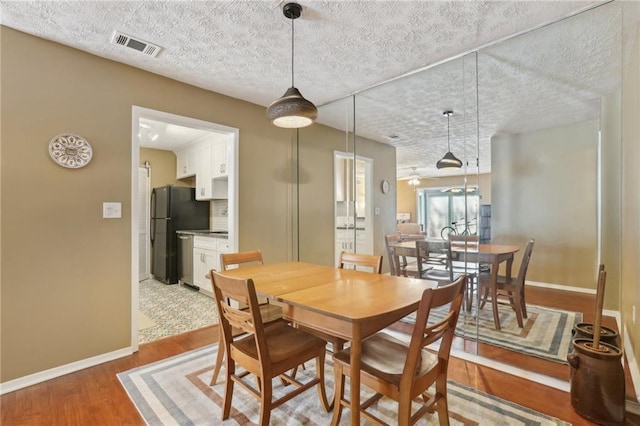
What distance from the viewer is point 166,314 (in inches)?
139

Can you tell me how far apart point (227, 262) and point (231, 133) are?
1.68 m

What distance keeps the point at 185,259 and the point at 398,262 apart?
3395 mm

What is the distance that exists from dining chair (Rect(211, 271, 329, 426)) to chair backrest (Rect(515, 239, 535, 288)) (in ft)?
6.95

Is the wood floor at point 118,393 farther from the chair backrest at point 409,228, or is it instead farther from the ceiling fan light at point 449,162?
the ceiling fan light at point 449,162

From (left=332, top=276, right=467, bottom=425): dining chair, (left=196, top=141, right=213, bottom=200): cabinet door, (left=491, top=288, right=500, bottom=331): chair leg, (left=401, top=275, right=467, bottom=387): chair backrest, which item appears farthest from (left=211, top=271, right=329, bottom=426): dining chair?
(left=196, top=141, right=213, bottom=200): cabinet door

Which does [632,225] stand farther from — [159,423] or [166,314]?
[166,314]

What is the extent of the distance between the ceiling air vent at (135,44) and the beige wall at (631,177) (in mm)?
3230

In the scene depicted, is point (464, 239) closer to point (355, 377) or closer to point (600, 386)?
point (600, 386)

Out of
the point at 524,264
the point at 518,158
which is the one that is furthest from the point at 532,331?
the point at 518,158

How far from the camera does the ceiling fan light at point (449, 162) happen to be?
2808 millimetres

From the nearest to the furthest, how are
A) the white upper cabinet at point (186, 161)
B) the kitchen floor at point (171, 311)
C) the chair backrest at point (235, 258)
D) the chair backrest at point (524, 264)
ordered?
the chair backrest at point (235, 258), the chair backrest at point (524, 264), the kitchen floor at point (171, 311), the white upper cabinet at point (186, 161)

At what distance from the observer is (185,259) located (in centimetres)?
480

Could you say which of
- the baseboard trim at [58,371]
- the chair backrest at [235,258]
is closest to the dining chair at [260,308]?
the chair backrest at [235,258]

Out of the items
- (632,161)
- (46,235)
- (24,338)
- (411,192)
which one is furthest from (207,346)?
(632,161)
